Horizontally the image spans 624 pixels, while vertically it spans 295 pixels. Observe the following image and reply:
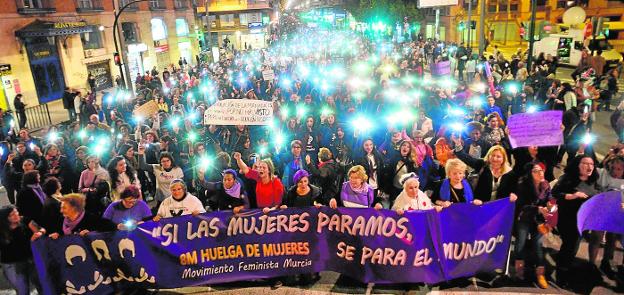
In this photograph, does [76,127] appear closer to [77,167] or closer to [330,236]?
[77,167]

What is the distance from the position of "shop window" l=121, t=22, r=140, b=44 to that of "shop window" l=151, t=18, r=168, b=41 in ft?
7.99

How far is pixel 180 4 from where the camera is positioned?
4288 cm

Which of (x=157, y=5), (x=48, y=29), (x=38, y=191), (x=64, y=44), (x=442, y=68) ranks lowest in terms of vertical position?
(x=38, y=191)

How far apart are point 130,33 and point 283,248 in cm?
3263

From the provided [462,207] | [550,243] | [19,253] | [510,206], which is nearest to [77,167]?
[19,253]

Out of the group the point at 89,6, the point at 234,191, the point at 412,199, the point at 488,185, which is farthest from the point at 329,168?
the point at 89,6

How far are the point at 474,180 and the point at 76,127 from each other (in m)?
8.53

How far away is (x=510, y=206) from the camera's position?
5.41m

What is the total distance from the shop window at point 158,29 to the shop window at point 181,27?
8.23ft

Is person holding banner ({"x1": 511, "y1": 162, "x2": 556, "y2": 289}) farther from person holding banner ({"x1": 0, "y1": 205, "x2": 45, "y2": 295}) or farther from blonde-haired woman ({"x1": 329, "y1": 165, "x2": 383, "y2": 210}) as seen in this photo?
person holding banner ({"x1": 0, "y1": 205, "x2": 45, "y2": 295})

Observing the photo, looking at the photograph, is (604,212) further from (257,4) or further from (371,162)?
(257,4)

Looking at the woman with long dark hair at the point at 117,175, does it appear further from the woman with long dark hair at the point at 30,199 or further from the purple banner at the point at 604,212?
the purple banner at the point at 604,212

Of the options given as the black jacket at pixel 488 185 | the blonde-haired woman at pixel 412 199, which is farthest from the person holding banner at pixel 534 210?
the blonde-haired woman at pixel 412 199

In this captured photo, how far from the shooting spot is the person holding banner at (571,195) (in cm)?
556
